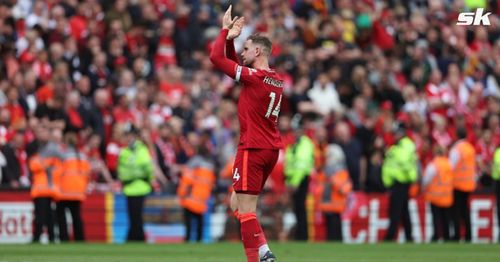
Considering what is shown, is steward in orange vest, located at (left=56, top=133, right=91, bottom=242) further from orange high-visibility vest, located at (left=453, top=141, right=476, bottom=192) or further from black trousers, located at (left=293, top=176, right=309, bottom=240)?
orange high-visibility vest, located at (left=453, top=141, right=476, bottom=192)

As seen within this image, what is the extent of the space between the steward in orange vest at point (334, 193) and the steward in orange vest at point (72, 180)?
4.91 meters

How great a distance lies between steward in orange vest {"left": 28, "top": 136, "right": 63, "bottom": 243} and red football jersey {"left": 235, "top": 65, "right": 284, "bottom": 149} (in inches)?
390

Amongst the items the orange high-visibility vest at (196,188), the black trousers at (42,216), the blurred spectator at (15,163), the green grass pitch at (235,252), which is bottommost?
the green grass pitch at (235,252)

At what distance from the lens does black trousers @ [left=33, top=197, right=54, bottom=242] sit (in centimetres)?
2384

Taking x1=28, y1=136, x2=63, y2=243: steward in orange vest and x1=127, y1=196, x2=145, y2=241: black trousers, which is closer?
x1=28, y1=136, x2=63, y2=243: steward in orange vest

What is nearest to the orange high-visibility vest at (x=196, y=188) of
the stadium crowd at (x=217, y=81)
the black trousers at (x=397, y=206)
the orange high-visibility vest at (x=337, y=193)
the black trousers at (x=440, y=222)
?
the stadium crowd at (x=217, y=81)

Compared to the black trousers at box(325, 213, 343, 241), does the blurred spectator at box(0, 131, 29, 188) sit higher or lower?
higher

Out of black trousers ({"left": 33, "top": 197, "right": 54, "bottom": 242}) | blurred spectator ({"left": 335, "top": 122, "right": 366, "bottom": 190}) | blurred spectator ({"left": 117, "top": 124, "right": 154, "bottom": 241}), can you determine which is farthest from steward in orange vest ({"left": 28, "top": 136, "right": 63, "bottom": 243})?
blurred spectator ({"left": 335, "top": 122, "right": 366, "bottom": 190})

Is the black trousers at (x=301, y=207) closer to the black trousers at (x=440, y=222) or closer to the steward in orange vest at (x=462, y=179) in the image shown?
the black trousers at (x=440, y=222)

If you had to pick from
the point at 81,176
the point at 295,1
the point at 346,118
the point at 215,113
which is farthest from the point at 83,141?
the point at 295,1

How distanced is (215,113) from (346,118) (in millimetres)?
2887

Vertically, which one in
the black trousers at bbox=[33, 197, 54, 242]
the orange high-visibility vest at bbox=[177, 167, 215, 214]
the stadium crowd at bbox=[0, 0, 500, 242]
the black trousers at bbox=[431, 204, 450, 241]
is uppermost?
the stadium crowd at bbox=[0, 0, 500, 242]

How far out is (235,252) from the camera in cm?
2095

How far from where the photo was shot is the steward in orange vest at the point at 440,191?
26281mm
